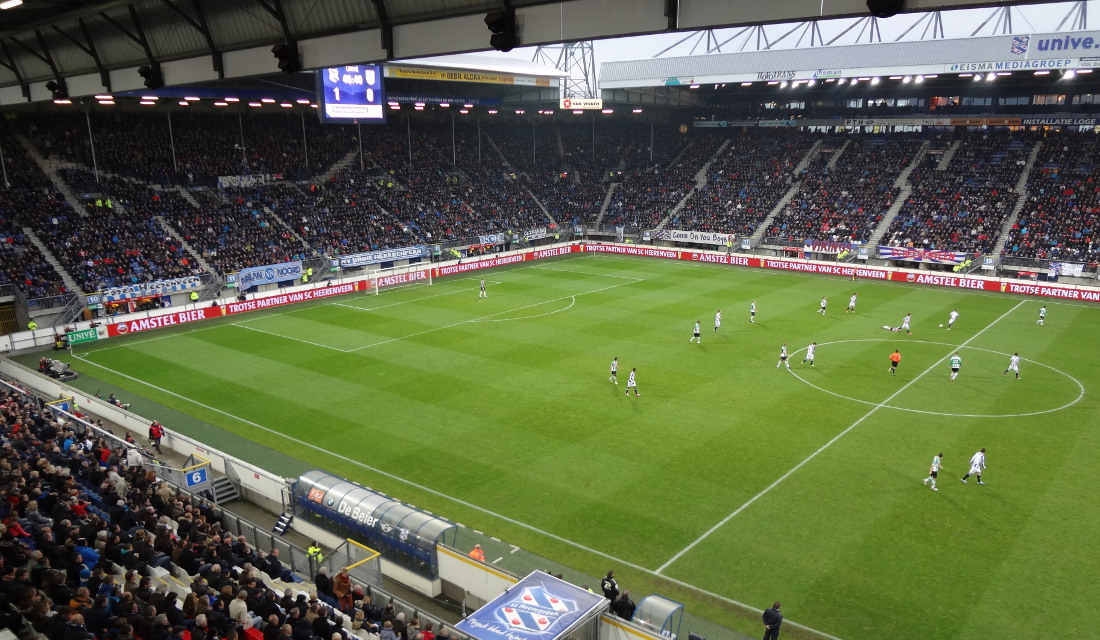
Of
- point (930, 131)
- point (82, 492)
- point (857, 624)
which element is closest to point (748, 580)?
point (857, 624)

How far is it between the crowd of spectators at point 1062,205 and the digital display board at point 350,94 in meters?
44.7

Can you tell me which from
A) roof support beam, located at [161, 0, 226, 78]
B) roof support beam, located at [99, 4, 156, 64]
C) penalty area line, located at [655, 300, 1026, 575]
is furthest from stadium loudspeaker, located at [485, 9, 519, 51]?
penalty area line, located at [655, 300, 1026, 575]

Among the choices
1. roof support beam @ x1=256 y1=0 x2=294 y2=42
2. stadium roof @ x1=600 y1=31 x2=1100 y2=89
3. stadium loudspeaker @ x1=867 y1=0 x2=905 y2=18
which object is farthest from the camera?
Answer: stadium roof @ x1=600 y1=31 x2=1100 y2=89

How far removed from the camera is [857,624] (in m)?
14.8

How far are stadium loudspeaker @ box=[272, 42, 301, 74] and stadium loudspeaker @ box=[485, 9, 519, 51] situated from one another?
473cm

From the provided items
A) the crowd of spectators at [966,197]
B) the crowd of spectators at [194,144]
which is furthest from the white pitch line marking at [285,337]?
the crowd of spectators at [966,197]

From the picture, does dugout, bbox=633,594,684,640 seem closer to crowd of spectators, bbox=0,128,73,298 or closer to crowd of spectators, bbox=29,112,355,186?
crowd of spectators, bbox=0,128,73,298

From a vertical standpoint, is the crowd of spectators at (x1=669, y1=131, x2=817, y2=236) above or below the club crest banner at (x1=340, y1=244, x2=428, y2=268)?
above

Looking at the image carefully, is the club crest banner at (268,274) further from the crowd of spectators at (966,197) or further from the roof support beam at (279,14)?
Result: the crowd of spectators at (966,197)

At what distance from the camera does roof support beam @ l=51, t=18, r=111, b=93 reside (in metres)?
17.6

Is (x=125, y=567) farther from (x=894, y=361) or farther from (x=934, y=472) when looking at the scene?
(x=894, y=361)

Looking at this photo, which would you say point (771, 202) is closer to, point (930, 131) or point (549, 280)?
point (930, 131)

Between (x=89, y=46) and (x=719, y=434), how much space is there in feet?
70.0

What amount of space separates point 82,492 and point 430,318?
2667 centimetres
